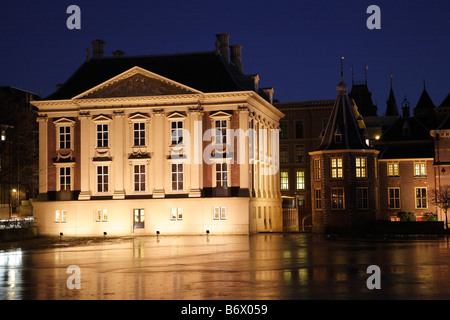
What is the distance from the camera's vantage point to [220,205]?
58406mm

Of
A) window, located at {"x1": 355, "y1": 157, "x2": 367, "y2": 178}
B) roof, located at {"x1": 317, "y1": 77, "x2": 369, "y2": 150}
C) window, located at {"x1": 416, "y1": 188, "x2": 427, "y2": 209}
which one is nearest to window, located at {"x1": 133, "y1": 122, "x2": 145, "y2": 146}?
roof, located at {"x1": 317, "y1": 77, "x2": 369, "y2": 150}

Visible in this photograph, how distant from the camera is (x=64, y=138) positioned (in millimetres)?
62781

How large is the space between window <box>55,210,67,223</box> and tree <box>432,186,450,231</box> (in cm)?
3329

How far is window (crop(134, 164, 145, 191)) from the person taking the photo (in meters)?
60.8

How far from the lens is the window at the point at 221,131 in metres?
58.9

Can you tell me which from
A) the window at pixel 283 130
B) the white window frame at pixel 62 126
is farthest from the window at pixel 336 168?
the white window frame at pixel 62 126

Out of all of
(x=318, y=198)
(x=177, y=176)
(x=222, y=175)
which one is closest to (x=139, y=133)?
(x=177, y=176)

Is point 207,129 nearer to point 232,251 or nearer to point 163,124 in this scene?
point 163,124

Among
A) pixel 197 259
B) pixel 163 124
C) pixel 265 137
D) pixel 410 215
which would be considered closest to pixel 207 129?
pixel 163 124

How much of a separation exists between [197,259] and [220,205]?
28127mm

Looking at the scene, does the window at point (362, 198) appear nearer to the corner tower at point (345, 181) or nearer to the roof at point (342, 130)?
the corner tower at point (345, 181)

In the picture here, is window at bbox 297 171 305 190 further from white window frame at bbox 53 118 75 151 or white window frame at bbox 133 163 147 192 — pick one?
white window frame at bbox 53 118 75 151

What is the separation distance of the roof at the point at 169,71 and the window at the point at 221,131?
281 centimetres

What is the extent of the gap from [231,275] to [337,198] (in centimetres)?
3525
